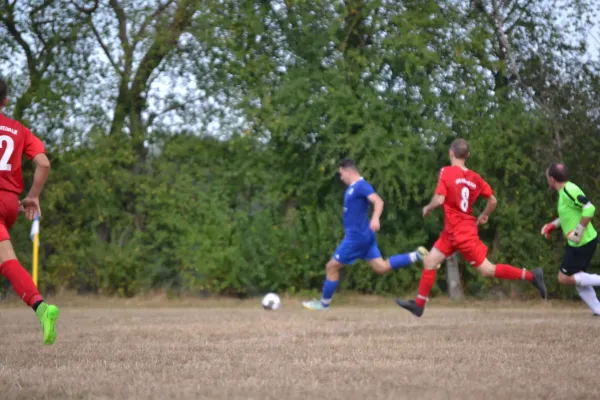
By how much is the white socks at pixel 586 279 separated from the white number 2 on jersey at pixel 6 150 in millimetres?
6660

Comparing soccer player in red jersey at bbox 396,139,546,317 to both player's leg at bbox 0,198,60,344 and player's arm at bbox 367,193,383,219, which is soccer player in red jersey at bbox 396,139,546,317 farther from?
player's leg at bbox 0,198,60,344

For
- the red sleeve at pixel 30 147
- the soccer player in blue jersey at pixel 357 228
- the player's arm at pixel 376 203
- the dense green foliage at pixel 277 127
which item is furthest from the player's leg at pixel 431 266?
the dense green foliage at pixel 277 127

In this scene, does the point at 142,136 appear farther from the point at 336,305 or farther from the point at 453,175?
the point at 453,175

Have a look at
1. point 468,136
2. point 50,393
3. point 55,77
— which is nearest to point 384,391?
point 50,393

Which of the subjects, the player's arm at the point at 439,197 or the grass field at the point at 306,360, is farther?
the player's arm at the point at 439,197

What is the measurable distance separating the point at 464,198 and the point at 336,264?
2933 mm

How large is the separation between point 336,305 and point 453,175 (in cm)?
653

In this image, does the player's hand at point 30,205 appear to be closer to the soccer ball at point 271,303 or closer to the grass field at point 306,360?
the grass field at point 306,360

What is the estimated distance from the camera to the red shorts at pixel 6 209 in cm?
673

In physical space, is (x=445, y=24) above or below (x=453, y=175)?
above

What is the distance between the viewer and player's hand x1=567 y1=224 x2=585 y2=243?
10351 millimetres

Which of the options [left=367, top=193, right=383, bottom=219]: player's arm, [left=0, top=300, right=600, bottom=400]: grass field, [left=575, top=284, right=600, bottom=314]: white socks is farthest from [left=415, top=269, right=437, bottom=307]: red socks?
[left=575, top=284, right=600, bottom=314]: white socks

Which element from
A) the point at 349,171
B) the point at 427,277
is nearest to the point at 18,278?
the point at 427,277

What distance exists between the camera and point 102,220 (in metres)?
17.8
